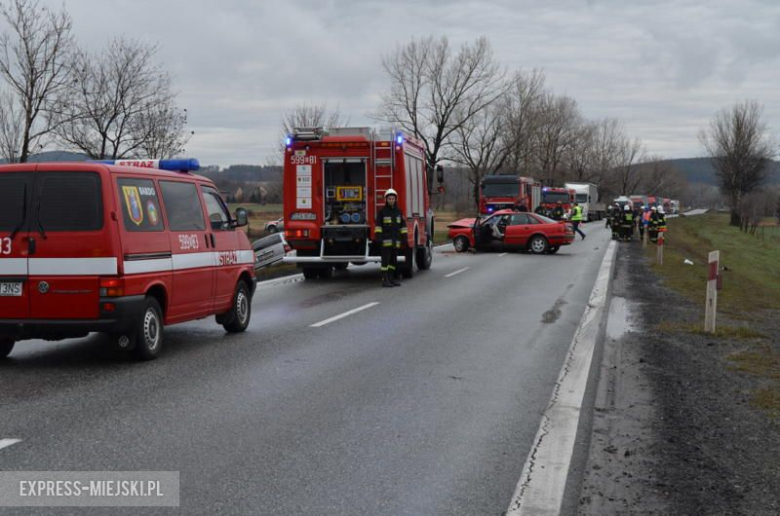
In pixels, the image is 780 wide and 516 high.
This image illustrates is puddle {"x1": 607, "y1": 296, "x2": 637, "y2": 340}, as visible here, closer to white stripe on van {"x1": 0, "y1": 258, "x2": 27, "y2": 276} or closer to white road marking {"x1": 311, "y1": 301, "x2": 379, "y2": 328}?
white road marking {"x1": 311, "y1": 301, "x2": 379, "y2": 328}

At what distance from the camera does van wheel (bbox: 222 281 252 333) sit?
1052cm

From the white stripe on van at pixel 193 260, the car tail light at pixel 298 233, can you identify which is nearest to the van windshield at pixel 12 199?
the white stripe on van at pixel 193 260

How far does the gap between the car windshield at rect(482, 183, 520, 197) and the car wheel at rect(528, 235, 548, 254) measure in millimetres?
13012

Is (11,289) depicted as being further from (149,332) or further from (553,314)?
(553,314)

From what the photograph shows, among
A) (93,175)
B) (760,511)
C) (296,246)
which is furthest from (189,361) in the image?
(296,246)

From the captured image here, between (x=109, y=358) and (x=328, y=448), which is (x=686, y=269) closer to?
(x=109, y=358)

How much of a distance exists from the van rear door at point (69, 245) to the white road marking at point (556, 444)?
420 cm

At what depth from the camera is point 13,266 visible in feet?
25.8

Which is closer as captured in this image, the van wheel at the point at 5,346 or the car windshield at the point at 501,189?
the van wheel at the point at 5,346

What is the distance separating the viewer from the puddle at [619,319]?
10992 millimetres

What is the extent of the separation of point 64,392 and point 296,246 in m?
11.5

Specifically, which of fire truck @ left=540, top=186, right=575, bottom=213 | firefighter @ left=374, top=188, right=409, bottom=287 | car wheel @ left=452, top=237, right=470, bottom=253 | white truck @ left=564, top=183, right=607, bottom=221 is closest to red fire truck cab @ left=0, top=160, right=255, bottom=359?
firefighter @ left=374, top=188, right=409, bottom=287

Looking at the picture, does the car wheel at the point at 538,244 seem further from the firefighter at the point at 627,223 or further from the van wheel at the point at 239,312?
the van wheel at the point at 239,312

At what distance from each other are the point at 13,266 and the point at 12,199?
0.63m
